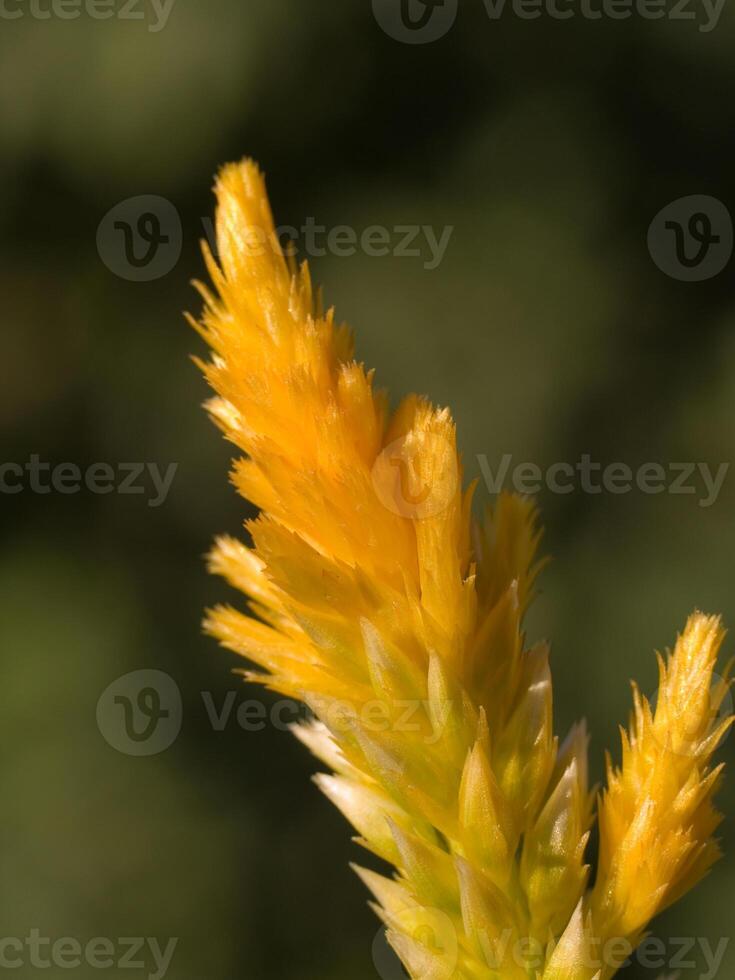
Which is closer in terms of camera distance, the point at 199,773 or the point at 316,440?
the point at 316,440

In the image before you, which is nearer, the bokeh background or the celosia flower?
the celosia flower

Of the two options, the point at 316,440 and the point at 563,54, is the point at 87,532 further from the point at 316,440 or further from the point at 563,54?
the point at 316,440

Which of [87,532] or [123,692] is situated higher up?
[87,532]

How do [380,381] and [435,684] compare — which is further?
[380,381]

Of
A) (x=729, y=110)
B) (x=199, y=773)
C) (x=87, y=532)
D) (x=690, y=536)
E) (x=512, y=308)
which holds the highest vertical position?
(x=729, y=110)

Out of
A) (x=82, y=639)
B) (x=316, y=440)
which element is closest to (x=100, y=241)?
(x=82, y=639)

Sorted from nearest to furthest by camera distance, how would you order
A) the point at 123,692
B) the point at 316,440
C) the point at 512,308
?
1. the point at 316,440
2. the point at 123,692
3. the point at 512,308

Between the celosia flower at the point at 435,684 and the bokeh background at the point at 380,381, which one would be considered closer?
the celosia flower at the point at 435,684

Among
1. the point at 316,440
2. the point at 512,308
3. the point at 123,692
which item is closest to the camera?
the point at 316,440
